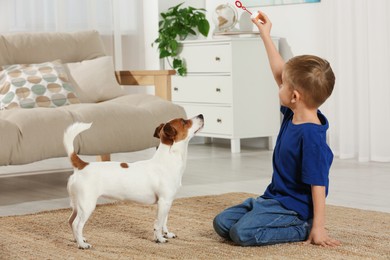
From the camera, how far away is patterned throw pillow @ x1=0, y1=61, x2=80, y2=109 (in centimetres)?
418

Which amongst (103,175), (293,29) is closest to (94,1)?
(293,29)

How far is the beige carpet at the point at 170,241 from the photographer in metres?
2.42

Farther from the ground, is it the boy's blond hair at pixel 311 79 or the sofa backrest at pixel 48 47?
the sofa backrest at pixel 48 47

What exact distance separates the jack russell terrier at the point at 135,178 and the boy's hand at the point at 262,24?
0.35 m

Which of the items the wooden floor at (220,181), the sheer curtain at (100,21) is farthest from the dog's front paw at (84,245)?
the sheer curtain at (100,21)

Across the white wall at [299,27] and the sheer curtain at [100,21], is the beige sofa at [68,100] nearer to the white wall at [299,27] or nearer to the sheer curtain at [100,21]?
the sheer curtain at [100,21]

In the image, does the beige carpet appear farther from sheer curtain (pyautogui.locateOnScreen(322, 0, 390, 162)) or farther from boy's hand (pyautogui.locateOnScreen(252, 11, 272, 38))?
sheer curtain (pyautogui.locateOnScreen(322, 0, 390, 162))

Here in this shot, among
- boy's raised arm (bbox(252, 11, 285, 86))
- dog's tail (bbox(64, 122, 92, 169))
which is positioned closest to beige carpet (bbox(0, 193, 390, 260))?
dog's tail (bbox(64, 122, 92, 169))

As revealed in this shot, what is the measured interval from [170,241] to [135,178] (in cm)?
24

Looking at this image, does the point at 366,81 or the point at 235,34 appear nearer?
the point at 366,81

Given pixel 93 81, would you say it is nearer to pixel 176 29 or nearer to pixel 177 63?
pixel 177 63

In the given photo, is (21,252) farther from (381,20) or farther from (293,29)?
(293,29)

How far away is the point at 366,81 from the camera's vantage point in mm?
4879

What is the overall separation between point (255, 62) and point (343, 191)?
196cm
